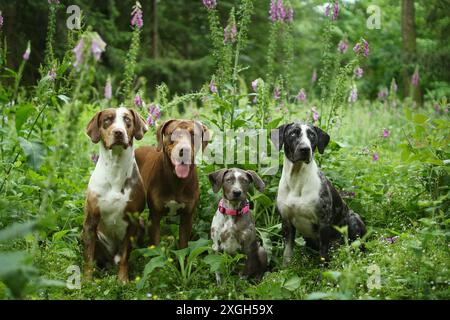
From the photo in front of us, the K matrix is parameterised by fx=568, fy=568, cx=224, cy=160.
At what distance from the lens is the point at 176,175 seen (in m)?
5.39

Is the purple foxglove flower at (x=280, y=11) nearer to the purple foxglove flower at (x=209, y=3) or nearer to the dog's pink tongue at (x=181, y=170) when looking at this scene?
the purple foxglove flower at (x=209, y=3)

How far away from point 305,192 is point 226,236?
3.01 ft

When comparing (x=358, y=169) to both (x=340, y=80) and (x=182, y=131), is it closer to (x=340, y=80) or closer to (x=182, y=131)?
(x=340, y=80)

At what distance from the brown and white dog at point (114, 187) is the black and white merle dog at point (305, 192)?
4.72 feet

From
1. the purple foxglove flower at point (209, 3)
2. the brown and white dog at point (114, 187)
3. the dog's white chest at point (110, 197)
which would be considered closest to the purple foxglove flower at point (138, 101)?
the purple foxglove flower at point (209, 3)

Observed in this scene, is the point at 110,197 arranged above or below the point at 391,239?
above

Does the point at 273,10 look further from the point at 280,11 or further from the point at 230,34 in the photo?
the point at 230,34

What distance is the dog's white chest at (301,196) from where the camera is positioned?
5.63 meters

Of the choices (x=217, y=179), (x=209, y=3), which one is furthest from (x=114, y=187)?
(x=209, y=3)

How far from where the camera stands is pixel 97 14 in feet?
48.9

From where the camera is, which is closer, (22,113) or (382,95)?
(22,113)

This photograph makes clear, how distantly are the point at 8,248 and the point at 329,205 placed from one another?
3.16 metres
